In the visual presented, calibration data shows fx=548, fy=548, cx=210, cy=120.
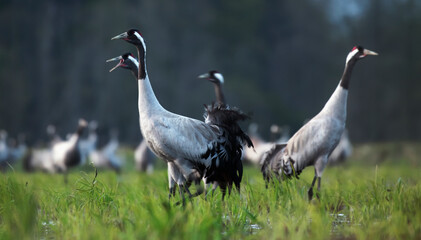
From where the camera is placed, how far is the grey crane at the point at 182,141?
4852mm

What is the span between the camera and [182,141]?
4.89m

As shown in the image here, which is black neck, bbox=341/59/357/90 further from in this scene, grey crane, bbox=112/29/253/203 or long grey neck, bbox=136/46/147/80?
long grey neck, bbox=136/46/147/80

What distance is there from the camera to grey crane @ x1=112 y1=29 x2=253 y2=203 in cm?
485

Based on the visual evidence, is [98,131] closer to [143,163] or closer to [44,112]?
[143,163]

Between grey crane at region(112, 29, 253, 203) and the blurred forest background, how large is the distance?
17116mm

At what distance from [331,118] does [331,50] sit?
24874 millimetres

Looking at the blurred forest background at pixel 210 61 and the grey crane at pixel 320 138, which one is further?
the blurred forest background at pixel 210 61

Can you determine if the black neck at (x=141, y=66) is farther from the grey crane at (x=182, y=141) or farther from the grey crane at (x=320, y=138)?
the grey crane at (x=320, y=138)

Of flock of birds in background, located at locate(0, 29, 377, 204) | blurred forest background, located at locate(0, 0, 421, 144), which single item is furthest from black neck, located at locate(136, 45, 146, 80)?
blurred forest background, located at locate(0, 0, 421, 144)

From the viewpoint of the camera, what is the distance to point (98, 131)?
17.4 m

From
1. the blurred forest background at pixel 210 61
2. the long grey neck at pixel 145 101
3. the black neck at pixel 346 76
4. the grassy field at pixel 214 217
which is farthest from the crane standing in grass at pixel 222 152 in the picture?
the blurred forest background at pixel 210 61

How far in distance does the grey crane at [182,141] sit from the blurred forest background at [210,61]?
17116 mm

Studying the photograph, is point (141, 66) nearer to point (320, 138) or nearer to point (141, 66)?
point (141, 66)

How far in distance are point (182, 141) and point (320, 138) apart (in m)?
1.58
